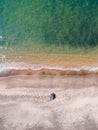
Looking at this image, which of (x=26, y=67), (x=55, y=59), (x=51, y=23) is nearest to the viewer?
(x=26, y=67)

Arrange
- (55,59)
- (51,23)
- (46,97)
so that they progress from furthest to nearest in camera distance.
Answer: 1. (51,23)
2. (55,59)
3. (46,97)

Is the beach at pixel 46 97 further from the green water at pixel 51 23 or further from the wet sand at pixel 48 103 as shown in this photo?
the green water at pixel 51 23

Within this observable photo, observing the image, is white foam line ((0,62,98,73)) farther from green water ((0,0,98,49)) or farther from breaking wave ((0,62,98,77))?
green water ((0,0,98,49))

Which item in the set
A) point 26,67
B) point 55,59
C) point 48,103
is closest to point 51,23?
point 55,59

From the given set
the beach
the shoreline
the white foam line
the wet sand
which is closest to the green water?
the shoreline

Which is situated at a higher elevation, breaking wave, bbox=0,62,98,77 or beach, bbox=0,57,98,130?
breaking wave, bbox=0,62,98,77

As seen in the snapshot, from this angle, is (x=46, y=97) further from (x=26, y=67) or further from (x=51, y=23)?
(x=51, y=23)

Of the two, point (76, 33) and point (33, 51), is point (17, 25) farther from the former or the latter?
point (76, 33)

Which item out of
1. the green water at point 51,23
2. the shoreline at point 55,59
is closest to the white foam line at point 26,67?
the shoreline at point 55,59
